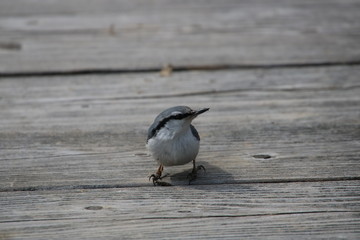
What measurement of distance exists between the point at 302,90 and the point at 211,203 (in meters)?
1.86

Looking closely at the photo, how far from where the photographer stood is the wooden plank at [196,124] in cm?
328

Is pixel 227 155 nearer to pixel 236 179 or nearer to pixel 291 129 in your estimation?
pixel 236 179

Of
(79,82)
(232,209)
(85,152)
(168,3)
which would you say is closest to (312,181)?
(232,209)

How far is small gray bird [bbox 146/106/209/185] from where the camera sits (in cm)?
319

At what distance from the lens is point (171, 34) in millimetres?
5707

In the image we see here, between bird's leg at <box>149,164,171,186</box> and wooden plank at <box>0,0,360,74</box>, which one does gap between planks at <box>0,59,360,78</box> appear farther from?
bird's leg at <box>149,164,171,186</box>

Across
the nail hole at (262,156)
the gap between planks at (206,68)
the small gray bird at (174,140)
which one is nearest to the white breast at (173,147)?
the small gray bird at (174,140)

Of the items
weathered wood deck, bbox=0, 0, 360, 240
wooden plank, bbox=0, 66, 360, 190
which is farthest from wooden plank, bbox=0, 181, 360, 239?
wooden plank, bbox=0, 66, 360, 190

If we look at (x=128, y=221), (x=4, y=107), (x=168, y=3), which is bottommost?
(x=128, y=221)

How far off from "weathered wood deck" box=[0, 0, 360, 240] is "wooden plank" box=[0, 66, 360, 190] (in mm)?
12

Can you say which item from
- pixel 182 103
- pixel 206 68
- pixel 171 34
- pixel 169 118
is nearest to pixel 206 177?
pixel 169 118

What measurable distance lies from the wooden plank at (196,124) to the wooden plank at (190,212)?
0.13 m

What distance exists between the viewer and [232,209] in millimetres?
2859

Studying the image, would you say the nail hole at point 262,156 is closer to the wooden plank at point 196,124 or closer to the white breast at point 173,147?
the wooden plank at point 196,124
